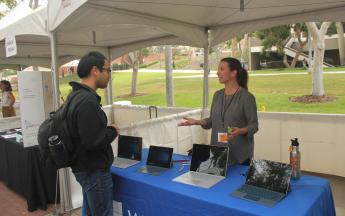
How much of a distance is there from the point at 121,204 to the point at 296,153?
4.12 ft

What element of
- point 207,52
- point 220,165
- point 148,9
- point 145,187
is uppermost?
point 148,9

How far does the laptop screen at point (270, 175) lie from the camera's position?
65.6 inches

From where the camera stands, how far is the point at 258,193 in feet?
5.48

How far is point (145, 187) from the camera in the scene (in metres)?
2.01

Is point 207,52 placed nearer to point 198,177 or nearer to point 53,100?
point 53,100

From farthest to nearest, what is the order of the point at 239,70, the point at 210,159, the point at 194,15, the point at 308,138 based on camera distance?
the point at 308,138, the point at 194,15, the point at 239,70, the point at 210,159

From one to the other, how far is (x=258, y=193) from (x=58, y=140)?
1.12 m

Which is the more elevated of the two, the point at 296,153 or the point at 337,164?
the point at 296,153

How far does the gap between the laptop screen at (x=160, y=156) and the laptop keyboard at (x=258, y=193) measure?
2.11ft

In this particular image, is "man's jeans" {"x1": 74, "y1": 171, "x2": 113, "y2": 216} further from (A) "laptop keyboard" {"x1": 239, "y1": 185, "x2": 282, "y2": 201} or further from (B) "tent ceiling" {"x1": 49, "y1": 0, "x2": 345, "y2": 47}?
(B) "tent ceiling" {"x1": 49, "y1": 0, "x2": 345, "y2": 47}

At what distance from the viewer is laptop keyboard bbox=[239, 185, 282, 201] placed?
1.62 metres

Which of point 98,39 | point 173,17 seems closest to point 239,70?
point 173,17

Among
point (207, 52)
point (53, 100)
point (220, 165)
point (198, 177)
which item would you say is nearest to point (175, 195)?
point (198, 177)

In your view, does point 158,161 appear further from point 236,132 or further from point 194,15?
point 194,15
